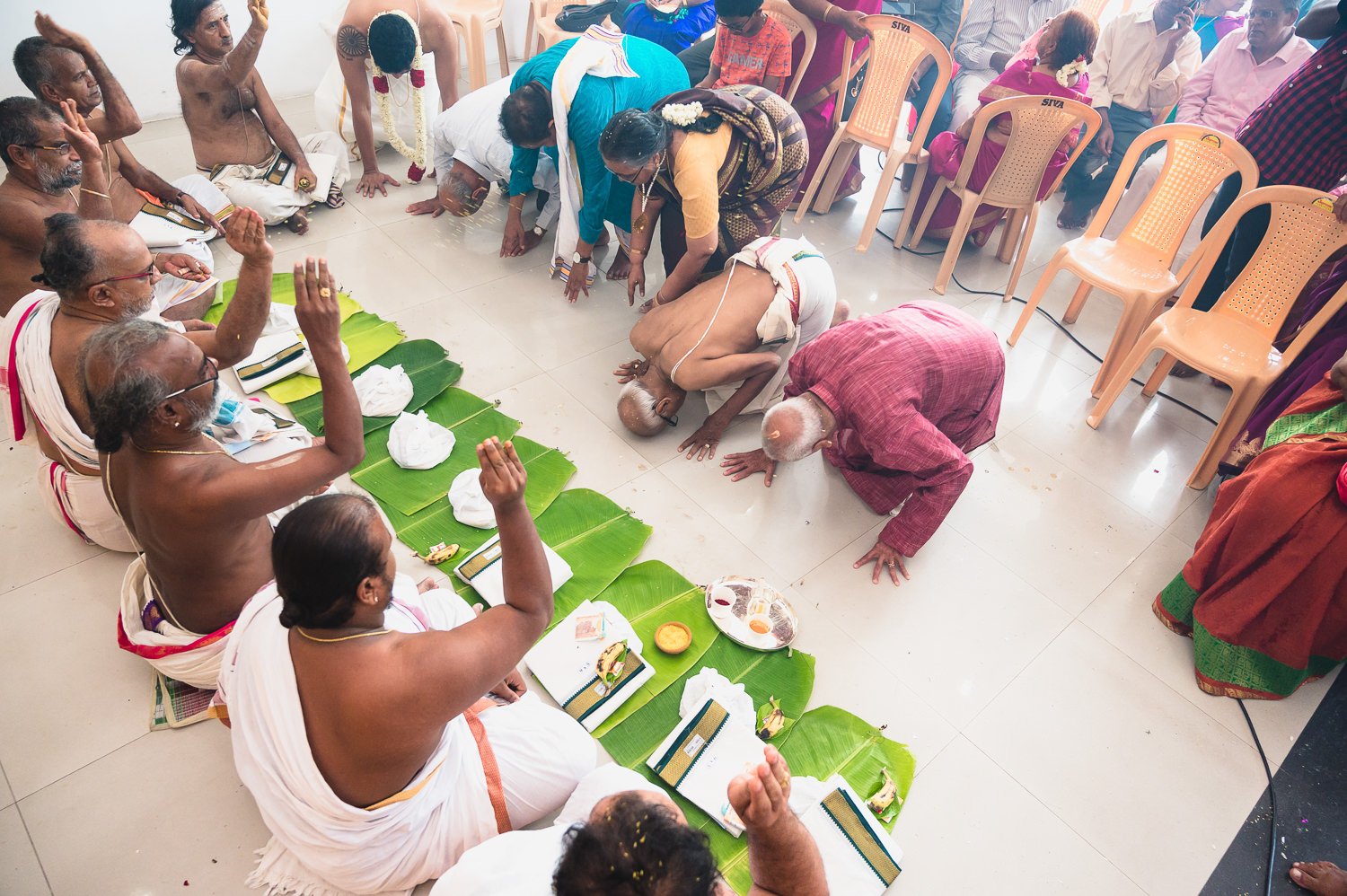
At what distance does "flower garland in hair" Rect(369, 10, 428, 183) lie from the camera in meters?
4.34

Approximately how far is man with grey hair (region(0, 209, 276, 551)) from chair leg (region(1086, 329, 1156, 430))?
11.3ft

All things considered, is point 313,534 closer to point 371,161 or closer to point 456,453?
point 456,453

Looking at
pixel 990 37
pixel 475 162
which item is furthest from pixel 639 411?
pixel 990 37

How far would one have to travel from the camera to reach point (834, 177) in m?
5.04

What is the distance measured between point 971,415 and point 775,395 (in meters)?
0.83

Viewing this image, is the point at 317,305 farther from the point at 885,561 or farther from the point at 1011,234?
the point at 1011,234

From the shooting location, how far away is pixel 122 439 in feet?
5.91

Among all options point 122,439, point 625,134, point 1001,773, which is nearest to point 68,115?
point 122,439

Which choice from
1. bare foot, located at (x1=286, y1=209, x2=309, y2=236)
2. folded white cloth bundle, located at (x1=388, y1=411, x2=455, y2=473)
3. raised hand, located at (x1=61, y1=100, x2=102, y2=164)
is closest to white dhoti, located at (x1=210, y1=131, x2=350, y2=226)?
bare foot, located at (x1=286, y1=209, x2=309, y2=236)

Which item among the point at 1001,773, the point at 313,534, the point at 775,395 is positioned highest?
the point at 313,534

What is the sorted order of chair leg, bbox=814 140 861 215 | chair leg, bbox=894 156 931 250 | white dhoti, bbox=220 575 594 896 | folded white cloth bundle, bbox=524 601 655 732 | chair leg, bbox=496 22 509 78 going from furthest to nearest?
chair leg, bbox=496 22 509 78, chair leg, bbox=814 140 861 215, chair leg, bbox=894 156 931 250, folded white cloth bundle, bbox=524 601 655 732, white dhoti, bbox=220 575 594 896

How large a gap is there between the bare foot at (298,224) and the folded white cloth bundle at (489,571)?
8.30 ft

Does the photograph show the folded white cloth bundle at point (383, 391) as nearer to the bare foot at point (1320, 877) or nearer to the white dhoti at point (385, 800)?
the white dhoti at point (385, 800)

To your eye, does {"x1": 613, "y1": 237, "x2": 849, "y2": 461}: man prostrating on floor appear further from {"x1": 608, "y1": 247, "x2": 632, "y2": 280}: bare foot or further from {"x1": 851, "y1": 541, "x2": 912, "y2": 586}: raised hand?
{"x1": 608, "y1": 247, "x2": 632, "y2": 280}: bare foot
